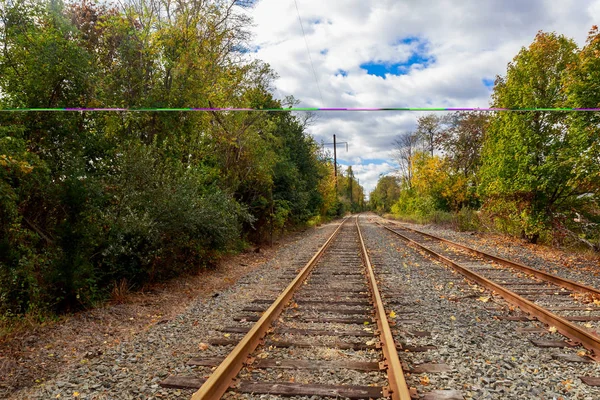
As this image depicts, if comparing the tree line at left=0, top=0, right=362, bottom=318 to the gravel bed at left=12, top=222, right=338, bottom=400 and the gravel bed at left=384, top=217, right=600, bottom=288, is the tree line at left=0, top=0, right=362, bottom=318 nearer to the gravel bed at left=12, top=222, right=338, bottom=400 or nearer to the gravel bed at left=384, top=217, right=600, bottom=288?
the gravel bed at left=12, top=222, right=338, bottom=400

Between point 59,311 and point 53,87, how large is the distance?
13.1 feet

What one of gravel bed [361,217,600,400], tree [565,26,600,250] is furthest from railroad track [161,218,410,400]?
tree [565,26,600,250]

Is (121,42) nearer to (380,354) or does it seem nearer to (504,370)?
(380,354)

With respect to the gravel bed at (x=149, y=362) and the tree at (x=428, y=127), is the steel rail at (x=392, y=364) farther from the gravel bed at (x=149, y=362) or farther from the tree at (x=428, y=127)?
the tree at (x=428, y=127)

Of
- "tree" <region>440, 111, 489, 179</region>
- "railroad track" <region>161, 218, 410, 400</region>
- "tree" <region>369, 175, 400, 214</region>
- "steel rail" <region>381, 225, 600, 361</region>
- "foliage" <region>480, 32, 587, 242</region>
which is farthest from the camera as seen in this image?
"tree" <region>369, 175, 400, 214</region>

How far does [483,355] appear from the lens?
13.7 ft

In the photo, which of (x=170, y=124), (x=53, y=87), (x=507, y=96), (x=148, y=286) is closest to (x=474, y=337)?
(x=148, y=286)

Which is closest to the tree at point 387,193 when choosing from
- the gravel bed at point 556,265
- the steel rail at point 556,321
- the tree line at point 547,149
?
the tree line at point 547,149

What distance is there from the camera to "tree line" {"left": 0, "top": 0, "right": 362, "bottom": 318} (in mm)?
5719

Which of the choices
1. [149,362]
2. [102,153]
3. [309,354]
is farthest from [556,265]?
[102,153]

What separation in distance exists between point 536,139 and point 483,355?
40.6 feet

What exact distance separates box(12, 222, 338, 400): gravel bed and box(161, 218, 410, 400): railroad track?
17 cm

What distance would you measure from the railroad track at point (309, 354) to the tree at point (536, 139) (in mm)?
10451

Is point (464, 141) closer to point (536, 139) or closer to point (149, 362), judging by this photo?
point (536, 139)
